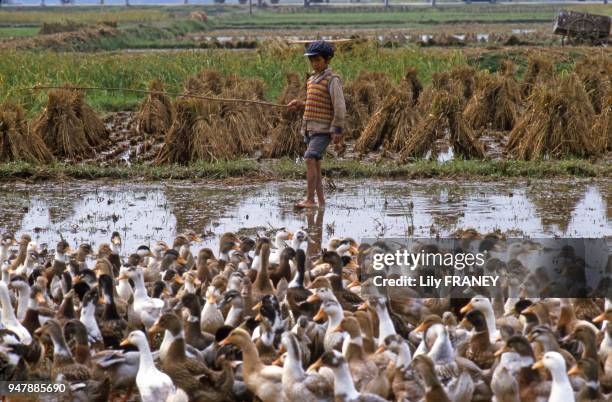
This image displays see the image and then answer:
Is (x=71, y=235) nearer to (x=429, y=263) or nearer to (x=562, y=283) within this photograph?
(x=429, y=263)

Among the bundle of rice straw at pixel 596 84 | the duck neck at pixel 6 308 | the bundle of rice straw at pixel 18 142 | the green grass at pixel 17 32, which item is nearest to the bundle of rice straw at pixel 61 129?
the bundle of rice straw at pixel 18 142

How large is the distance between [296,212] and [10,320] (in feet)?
19.8

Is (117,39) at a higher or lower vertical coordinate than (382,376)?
lower

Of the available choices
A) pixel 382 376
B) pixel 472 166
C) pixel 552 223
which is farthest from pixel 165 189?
pixel 382 376

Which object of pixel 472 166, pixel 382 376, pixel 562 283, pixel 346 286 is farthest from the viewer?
pixel 472 166

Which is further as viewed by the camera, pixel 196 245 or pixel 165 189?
pixel 165 189

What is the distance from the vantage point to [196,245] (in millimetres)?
13156

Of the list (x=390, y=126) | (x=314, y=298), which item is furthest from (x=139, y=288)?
(x=390, y=126)

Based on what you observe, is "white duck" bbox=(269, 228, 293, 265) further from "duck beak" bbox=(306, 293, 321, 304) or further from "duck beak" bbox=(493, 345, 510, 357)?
"duck beak" bbox=(493, 345, 510, 357)

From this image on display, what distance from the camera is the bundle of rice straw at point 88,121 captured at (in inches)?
821

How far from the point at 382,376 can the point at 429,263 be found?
317cm

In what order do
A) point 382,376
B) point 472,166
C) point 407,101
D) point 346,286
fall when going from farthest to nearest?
point 407,101 → point 472,166 → point 346,286 → point 382,376

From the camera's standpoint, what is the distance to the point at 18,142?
1847 centimetres

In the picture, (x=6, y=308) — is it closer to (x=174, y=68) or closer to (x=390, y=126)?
(x=390, y=126)
